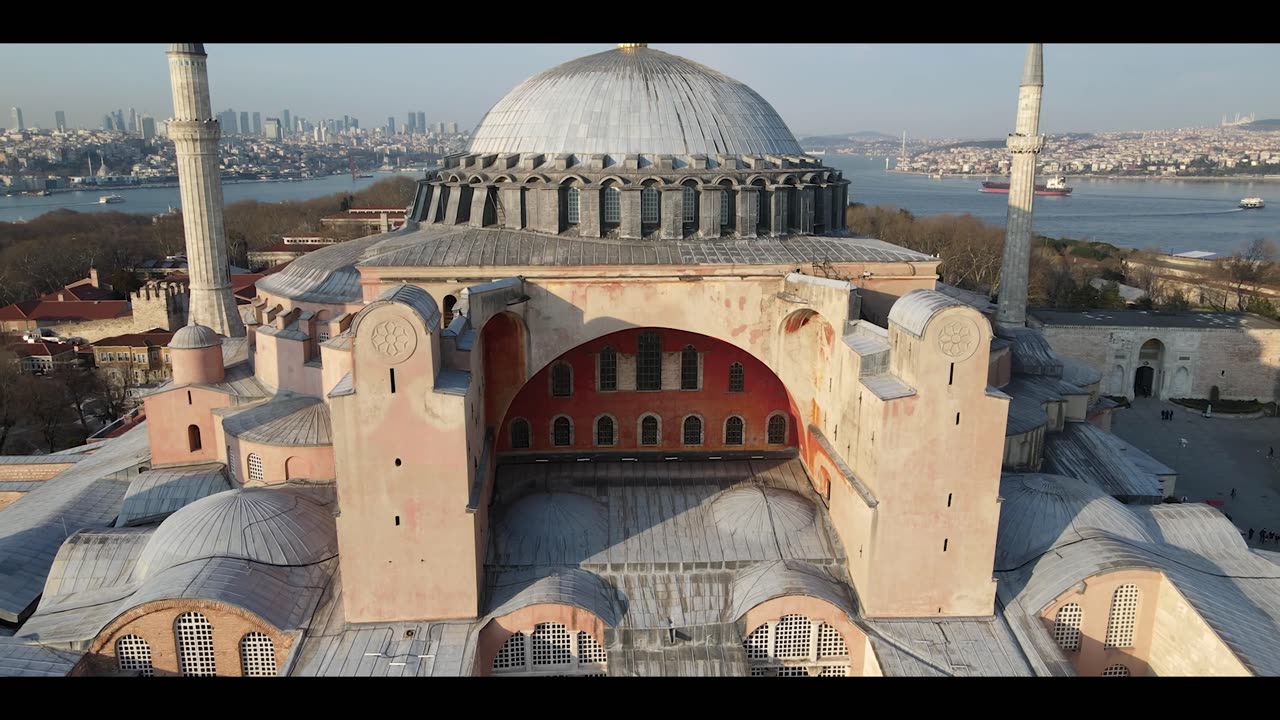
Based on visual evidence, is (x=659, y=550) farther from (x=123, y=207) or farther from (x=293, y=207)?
(x=123, y=207)

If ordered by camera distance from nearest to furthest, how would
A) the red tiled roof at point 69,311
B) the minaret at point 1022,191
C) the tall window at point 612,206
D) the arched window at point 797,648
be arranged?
1. the arched window at point 797,648
2. the tall window at point 612,206
3. the minaret at point 1022,191
4. the red tiled roof at point 69,311

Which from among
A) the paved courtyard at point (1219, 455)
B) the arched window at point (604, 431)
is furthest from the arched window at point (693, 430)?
the paved courtyard at point (1219, 455)

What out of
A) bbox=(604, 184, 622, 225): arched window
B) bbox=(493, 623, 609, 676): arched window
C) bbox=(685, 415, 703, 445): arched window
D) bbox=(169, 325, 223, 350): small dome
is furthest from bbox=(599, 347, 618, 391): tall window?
bbox=(169, 325, 223, 350): small dome

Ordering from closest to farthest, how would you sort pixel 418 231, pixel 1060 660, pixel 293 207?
pixel 1060 660 < pixel 418 231 < pixel 293 207

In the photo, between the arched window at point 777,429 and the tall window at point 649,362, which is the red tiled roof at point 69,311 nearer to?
the tall window at point 649,362

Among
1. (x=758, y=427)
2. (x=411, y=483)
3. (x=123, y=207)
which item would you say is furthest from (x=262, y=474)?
(x=123, y=207)

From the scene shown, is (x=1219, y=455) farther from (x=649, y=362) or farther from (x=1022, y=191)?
(x=649, y=362)
